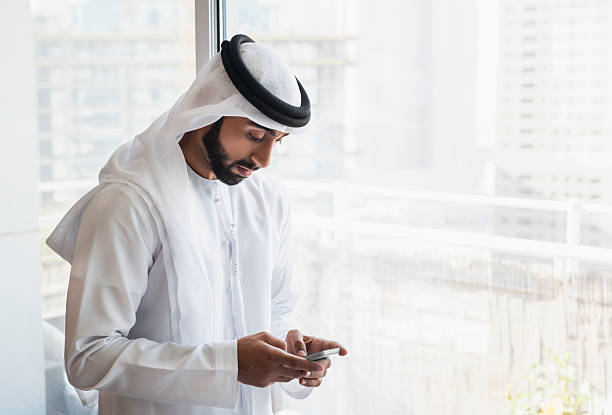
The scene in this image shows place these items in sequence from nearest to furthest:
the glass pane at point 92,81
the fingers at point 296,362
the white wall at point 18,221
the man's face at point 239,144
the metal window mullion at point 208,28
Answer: the fingers at point 296,362
the man's face at point 239,144
the white wall at point 18,221
the glass pane at point 92,81
the metal window mullion at point 208,28

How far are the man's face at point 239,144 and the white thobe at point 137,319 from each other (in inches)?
4.4

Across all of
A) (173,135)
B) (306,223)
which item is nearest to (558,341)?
(306,223)

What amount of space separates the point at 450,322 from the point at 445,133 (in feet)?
1.73

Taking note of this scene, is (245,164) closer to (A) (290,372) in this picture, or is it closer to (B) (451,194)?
(A) (290,372)

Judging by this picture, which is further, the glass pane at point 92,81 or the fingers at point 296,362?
the glass pane at point 92,81

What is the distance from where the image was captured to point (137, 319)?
1402 millimetres

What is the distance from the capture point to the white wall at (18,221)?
2.16 metres

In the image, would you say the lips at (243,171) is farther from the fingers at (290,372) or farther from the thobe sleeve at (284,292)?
the fingers at (290,372)

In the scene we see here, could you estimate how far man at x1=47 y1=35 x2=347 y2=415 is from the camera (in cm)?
126

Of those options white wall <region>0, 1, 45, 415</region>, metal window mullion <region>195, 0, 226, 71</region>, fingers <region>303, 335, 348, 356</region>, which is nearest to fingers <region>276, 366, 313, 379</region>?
fingers <region>303, 335, 348, 356</region>

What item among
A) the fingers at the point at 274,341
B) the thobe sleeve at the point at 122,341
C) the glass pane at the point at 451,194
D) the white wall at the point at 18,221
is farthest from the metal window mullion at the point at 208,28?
the fingers at the point at 274,341

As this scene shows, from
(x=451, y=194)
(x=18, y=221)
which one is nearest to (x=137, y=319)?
(x=451, y=194)

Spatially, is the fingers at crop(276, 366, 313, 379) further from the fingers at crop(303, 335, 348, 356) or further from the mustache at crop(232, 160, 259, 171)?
the mustache at crop(232, 160, 259, 171)

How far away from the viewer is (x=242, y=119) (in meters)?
1.35
